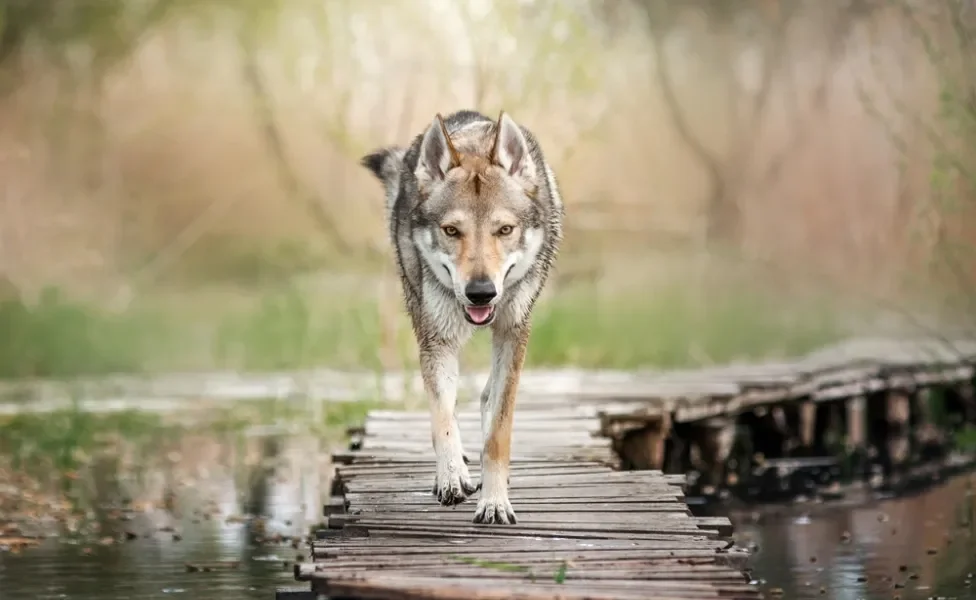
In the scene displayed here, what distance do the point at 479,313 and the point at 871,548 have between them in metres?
3.51

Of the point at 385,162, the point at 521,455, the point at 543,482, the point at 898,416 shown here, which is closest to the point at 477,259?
the point at 543,482

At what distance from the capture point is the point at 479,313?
203 inches

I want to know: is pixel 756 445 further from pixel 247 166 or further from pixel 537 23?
pixel 247 166

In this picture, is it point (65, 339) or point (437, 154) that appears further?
point (65, 339)

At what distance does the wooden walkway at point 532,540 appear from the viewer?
4465mm

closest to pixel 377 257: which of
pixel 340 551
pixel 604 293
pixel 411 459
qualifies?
pixel 604 293

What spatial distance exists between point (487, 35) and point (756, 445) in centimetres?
674

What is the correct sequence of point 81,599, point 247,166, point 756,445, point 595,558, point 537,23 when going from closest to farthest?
point 595,558 < point 81,599 < point 756,445 < point 537,23 < point 247,166

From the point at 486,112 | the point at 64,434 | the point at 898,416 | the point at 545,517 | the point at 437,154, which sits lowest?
the point at 545,517

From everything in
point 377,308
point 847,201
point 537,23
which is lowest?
point 377,308

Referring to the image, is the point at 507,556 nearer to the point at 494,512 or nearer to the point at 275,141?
the point at 494,512

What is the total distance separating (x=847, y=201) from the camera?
18750mm

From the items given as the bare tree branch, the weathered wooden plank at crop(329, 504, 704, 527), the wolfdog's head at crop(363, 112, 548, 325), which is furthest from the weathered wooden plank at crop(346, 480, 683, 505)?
the bare tree branch

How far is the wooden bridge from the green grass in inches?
129
